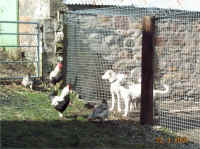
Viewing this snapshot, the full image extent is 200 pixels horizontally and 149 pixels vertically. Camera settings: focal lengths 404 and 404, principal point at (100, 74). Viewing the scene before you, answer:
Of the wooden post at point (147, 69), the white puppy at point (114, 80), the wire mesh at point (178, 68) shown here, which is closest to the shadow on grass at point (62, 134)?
the wooden post at point (147, 69)

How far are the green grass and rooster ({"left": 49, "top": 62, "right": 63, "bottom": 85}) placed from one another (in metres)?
1.04

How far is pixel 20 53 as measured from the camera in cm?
1169

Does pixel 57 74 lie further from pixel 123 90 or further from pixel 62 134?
pixel 62 134

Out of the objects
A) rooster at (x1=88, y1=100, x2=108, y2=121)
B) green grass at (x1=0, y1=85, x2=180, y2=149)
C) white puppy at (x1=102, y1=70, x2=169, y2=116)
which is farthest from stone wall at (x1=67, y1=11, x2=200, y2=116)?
rooster at (x1=88, y1=100, x2=108, y2=121)

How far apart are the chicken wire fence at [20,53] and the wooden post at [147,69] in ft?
13.8

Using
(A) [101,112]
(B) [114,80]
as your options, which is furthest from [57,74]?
(A) [101,112]

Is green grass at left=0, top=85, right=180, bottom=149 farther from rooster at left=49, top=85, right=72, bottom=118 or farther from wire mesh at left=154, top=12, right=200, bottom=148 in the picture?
wire mesh at left=154, top=12, right=200, bottom=148

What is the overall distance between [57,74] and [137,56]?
8.29 feet

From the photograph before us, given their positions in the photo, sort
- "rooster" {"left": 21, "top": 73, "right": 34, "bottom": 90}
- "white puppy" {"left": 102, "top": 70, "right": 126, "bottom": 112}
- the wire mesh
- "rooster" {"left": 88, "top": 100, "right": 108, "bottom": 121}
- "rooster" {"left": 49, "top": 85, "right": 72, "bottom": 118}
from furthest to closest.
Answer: "rooster" {"left": 21, "top": 73, "right": 34, "bottom": 90} → "white puppy" {"left": 102, "top": 70, "right": 126, "bottom": 112} → "rooster" {"left": 49, "top": 85, "right": 72, "bottom": 118} → "rooster" {"left": 88, "top": 100, "right": 108, "bottom": 121} → the wire mesh

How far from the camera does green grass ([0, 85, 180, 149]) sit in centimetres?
563

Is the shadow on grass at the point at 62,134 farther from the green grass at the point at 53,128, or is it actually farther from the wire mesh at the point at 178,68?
the wire mesh at the point at 178,68

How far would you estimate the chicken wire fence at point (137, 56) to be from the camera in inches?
268

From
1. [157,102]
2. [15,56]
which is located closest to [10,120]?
[157,102]

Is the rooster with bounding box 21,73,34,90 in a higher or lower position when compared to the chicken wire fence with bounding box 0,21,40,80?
lower
